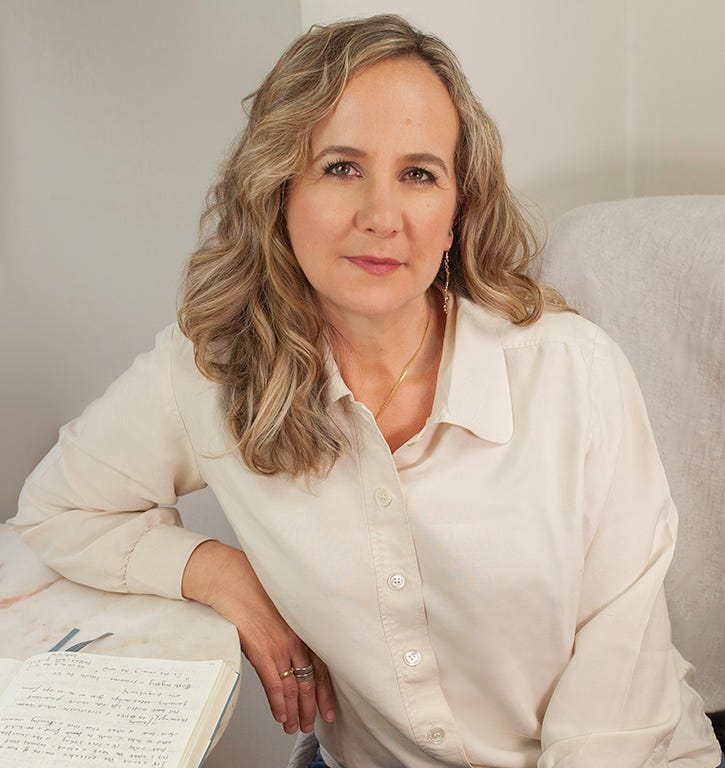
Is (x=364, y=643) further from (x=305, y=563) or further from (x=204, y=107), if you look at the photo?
(x=204, y=107)

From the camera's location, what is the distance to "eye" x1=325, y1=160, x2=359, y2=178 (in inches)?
52.9

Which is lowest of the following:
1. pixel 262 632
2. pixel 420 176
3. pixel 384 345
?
pixel 262 632

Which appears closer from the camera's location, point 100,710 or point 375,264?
point 100,710

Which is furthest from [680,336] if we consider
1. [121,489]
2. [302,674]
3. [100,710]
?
[100,710]

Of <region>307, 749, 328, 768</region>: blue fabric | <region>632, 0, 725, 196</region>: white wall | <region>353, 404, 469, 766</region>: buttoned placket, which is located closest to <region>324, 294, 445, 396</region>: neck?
<region>353, 404, 469, 766</region>: buttoned placket

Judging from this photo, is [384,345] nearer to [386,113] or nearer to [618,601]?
[386,113]

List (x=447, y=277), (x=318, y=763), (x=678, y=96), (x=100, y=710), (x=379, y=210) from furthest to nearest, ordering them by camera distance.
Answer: (x=678, y=96)
(x=318, y=763)
(x=447, y=277)
(x=379, y=210)
(x=100, y=710)

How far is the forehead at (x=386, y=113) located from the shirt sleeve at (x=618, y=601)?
38 cm

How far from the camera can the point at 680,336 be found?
165 centimetres

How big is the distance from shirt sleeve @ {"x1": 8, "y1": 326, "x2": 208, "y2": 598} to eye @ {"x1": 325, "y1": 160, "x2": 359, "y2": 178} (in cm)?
35

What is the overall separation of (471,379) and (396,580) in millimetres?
279

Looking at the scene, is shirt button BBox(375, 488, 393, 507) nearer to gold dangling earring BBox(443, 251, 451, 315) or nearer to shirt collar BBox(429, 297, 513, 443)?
shirt collar BBox(429, 297, 513, 443)

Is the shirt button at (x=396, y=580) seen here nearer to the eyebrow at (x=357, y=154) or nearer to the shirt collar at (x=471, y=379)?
the shirt collar at (x=471, y=379)

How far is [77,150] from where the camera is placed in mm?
1909
